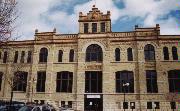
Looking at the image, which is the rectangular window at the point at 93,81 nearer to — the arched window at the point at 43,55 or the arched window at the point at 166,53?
the arched window at the point at 43,55

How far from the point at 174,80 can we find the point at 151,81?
3552 mm

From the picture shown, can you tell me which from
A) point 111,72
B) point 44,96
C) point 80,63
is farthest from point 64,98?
point 111,72

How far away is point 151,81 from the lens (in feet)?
111

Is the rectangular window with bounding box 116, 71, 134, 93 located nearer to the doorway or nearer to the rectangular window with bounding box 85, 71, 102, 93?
the rectangular window with bounding box 85, 71, 102, 93

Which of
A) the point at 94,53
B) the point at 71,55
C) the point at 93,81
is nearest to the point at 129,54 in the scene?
the point at 94,53

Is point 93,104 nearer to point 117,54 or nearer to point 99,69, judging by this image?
point 99,69

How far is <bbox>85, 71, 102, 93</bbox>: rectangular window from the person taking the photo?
34875 mm

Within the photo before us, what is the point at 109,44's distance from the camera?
36125 millimetres

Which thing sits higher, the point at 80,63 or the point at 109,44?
the point at 109,44

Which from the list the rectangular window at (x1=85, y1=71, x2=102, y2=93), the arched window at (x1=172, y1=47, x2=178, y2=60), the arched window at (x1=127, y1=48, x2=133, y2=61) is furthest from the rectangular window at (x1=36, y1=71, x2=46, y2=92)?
the arched window at (x1=172, y1=47, x2=178, y2=60)

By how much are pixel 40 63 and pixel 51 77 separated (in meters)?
3.48

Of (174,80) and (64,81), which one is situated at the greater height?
(174,80)

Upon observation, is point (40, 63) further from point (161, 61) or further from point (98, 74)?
point (161, 61)

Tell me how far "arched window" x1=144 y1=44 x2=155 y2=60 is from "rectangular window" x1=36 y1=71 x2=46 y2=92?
1804 centimetres
